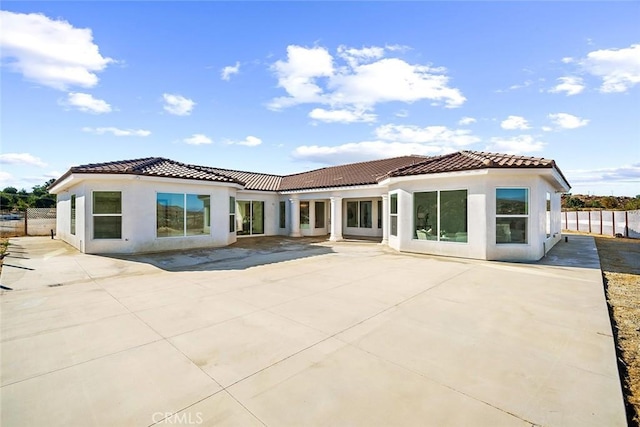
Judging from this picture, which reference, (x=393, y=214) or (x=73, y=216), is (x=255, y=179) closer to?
(x=73, y=216)

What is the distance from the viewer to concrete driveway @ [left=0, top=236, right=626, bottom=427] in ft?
9.18

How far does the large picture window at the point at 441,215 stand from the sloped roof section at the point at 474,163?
3.35 feet

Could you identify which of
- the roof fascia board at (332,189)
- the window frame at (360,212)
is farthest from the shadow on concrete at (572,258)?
the window frame at (360,212)

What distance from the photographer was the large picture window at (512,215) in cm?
1071

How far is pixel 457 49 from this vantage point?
479 inches

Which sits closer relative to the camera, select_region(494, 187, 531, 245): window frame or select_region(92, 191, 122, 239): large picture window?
select_region(494, 187, 531, 245): window frame

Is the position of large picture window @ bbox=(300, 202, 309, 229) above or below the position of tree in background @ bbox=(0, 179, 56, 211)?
below

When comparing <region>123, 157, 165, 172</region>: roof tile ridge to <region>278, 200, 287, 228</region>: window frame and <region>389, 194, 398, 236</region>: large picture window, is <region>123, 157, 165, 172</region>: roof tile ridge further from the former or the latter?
<region>389, 194, 398, 236</region>: large picture window

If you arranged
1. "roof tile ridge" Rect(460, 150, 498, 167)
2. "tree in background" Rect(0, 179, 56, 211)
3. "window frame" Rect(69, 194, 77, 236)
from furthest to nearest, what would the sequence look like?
1. "tree in background" Rect(0, 179, 56, 211)
2. "window frame" Rect(69, 194, 77, 236)
3. "roof tile ridge" Rect(460, 150, 498, 167)

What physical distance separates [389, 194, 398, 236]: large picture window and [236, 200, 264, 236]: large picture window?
9771 millimetres

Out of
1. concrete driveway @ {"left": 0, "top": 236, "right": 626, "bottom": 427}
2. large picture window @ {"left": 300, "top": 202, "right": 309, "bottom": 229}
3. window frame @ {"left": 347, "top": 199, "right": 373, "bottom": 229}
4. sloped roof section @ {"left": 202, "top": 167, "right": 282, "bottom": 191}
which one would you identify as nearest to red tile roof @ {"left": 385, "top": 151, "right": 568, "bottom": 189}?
concrete driveway @ {"left": 0, "top": 236, "right": 626, "bottom": 427}

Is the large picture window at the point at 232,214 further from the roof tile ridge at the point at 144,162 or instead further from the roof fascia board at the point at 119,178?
the roof tile ridge at the point at 144,162

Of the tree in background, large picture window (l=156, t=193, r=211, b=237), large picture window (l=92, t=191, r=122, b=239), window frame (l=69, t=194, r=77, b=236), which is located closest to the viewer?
large picture window (l=92, t=191, r=122, b=239)

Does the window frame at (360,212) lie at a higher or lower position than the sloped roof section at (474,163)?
lower
